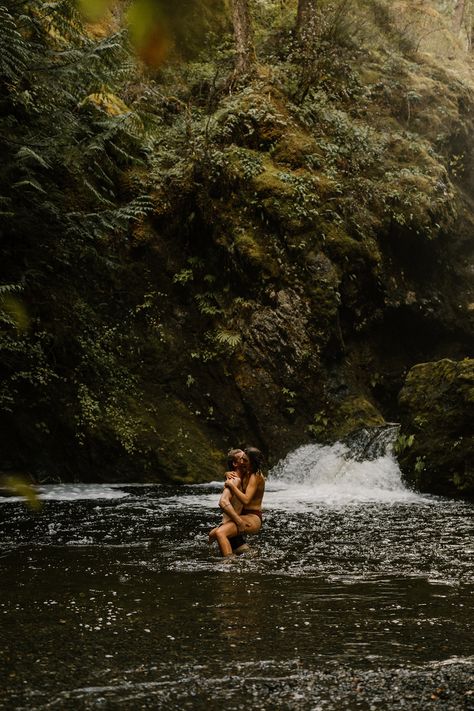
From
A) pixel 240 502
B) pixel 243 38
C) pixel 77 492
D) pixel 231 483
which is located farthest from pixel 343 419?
pixel 243 38

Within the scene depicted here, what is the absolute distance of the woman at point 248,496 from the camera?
293 inches

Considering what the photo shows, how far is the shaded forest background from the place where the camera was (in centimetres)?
1250

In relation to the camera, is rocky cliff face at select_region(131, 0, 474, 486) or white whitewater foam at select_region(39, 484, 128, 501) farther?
rocky cliff face at select_region(131, 0, 474, 486)

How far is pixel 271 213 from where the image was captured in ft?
49.8

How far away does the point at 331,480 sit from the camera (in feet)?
43.1

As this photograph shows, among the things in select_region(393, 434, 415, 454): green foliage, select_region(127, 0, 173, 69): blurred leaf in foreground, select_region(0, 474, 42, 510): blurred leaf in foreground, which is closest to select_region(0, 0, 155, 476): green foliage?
select_region(393, 434, 415, 454): green foliage

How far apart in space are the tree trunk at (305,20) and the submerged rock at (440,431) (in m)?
11.0

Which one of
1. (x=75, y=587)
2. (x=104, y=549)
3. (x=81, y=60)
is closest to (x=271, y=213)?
(x=81, y=60)

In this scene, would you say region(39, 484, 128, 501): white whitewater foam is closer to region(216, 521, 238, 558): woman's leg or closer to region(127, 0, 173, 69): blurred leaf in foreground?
region(216, 521, 238, 558): woman's leg

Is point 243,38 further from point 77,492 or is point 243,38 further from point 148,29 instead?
point 148,29

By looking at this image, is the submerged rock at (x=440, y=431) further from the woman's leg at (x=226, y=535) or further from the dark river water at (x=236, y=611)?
the woman's leg at (x=226, y=535)

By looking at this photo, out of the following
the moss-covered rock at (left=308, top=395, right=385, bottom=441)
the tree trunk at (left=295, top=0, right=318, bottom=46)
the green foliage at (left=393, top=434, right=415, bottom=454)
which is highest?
the tree trunk at (left=295, top=0, right=318, bottom=46)

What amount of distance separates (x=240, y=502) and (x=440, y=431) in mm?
5699

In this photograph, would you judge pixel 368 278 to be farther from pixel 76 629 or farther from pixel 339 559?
pixel 76 629
